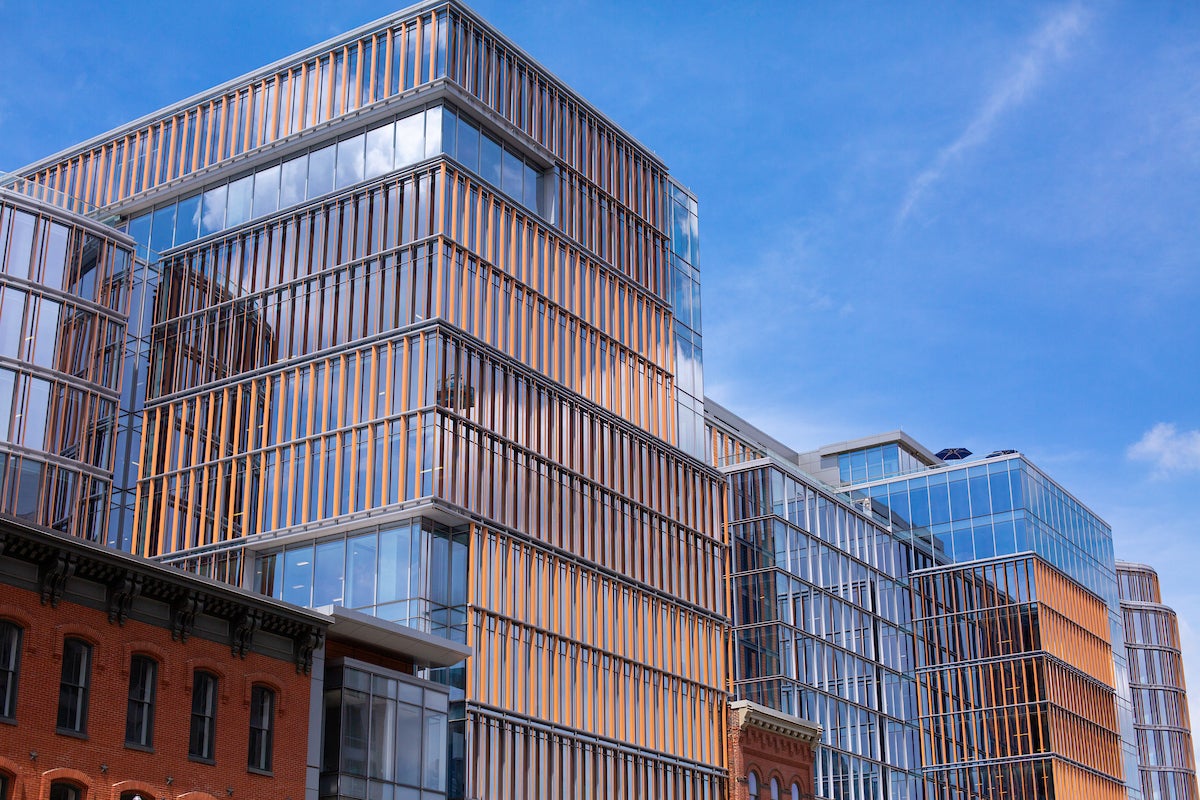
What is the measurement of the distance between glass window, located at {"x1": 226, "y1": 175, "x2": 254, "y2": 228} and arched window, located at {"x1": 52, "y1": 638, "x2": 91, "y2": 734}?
34902mm

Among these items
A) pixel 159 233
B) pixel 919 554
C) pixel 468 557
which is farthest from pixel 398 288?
pixel 919 554

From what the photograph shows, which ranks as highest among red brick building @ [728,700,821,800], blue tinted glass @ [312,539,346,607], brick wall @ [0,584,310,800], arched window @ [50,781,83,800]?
blue tinted glass @ [312,539,346,607]

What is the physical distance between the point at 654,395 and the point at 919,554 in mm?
37363

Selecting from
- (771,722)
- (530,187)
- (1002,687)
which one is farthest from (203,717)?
(1002,687)

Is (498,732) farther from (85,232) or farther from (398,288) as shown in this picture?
(85,232)

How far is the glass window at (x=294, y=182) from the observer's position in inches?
2601

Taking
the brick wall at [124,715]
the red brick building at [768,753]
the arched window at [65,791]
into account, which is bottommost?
the arched window at [65,791]

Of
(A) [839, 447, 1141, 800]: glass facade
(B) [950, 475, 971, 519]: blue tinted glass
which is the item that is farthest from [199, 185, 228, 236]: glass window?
(B) [950, 475, 971, 519]: blue tinted glass

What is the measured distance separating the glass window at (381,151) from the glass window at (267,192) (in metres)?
4.91

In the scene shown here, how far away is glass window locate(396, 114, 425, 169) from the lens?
63.2 meters

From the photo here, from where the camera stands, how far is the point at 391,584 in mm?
56750

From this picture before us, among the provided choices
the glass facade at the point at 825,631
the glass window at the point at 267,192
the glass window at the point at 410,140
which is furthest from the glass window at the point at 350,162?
the glass facade at the point at 825,631

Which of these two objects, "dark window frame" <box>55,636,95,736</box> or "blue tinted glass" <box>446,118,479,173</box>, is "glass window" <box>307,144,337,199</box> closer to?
"blue tinted glass" <box>446,118,479,173</box>

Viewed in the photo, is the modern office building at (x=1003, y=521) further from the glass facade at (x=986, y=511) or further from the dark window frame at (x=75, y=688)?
the dark window frame at (x=75, y=688)
